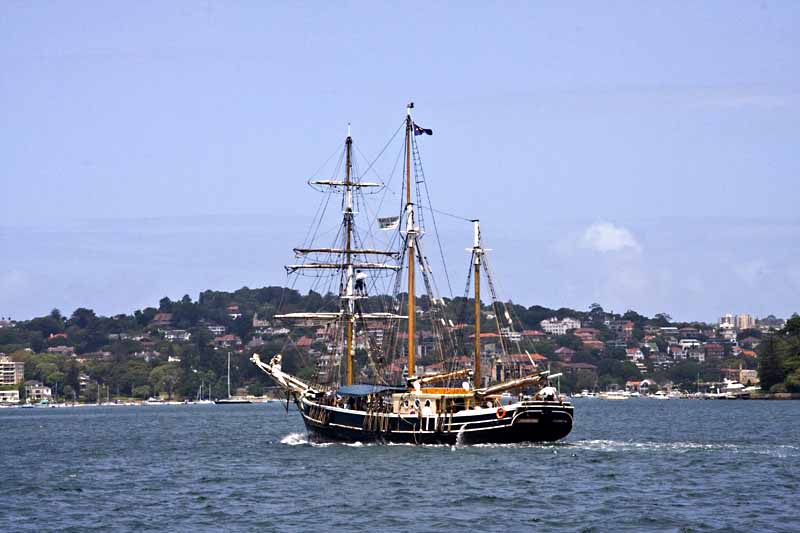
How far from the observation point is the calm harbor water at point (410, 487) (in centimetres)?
5338

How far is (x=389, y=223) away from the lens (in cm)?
9225

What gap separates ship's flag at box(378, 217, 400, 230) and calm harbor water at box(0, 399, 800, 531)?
14.6m

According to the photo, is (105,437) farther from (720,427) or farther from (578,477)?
(578,477)

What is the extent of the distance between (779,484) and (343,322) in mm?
42544

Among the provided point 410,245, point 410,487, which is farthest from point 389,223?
point 410,487

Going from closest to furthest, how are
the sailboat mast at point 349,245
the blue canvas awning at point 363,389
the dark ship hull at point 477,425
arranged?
the dark ship hull at point 477,425, the blue canvas awning at point 363,389, the sailboat mast at point 349,245

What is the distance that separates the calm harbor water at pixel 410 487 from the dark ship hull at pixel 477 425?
2.91 feet

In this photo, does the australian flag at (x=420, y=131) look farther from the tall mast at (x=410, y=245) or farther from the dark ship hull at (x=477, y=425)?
the dark ship hull at (x=477, y=425)

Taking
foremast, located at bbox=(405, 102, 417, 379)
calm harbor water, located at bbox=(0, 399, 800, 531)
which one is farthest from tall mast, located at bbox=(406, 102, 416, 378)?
calm harbor water, located at bbox=(0, 399, 800, 531)

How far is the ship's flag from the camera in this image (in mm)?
91812

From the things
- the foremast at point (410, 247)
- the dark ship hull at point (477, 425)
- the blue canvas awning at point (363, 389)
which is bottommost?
the dark ship hull at point (477, 425)

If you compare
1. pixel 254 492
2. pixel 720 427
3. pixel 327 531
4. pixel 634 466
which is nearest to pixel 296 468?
pixel 254 492

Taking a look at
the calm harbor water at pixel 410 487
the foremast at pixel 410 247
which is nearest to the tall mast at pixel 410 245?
the foremast at pixel 410 247

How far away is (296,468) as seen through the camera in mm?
75125
